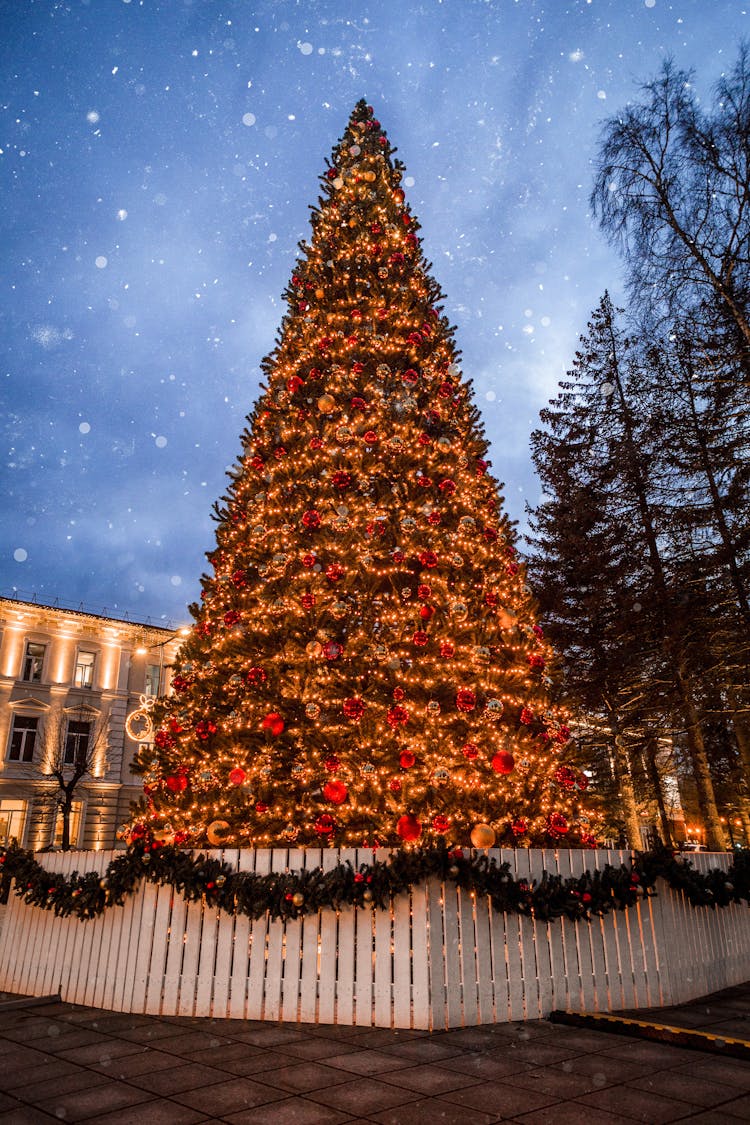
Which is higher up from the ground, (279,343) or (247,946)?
(279,343)

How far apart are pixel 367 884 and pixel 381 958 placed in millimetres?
643

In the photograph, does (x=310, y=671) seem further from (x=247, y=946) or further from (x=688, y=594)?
(x=688, y=594)

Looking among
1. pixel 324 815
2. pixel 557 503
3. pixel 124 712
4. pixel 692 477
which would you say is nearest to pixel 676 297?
pixel 692 477

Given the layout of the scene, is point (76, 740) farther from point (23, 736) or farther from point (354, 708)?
point (354, 708)

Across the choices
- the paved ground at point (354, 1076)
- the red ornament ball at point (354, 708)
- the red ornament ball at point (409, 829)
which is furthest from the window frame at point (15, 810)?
the red ornament ball at point (409, 829)

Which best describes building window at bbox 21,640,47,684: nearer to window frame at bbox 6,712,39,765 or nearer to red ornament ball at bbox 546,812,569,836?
window frame at bbox 6,712,39,765

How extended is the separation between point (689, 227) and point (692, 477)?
658 cm

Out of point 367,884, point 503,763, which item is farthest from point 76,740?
point 367,884

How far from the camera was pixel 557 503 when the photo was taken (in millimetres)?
20172

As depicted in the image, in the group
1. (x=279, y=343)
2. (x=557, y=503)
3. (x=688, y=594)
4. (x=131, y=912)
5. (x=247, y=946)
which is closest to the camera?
(x=247, y=946)

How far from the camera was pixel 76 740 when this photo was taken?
30391 mm

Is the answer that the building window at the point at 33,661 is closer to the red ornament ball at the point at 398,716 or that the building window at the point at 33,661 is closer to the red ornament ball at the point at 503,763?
the red ornament ball at the point at 398,716

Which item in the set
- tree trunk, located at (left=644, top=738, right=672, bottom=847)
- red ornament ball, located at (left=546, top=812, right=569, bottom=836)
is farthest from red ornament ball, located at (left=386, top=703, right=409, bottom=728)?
tree trunk, located at (left=644, top=738, right=672, bottom=847)

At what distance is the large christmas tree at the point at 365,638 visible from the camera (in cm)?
755
